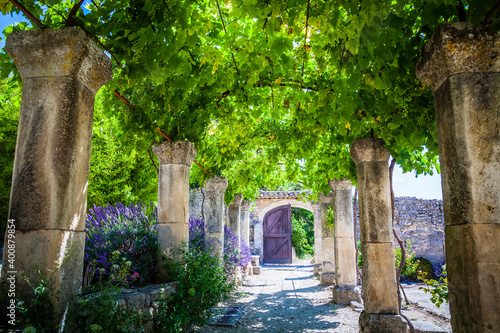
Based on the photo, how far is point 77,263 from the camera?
6.86 ft

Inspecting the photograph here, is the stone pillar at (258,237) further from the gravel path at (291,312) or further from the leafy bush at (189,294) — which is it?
the leafy bush at (189,294)

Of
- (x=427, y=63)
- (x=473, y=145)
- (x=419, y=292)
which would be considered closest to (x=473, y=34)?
(x=427, y=63)

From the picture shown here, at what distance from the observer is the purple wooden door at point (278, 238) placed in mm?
18422

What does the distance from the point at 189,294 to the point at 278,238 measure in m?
14.7

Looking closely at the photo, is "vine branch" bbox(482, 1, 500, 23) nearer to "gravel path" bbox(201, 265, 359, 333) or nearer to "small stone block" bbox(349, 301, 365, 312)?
"gravel path" bbox(201, 265, 359, 333)

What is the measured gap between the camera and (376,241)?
4.25 m

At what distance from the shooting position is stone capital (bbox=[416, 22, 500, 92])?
1.86m

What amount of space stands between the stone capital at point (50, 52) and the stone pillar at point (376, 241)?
3.42 meters

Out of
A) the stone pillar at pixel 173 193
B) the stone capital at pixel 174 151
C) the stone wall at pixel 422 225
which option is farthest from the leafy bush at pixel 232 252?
the stone capital at pixel 174 151

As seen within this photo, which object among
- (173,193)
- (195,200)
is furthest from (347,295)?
(195,200)

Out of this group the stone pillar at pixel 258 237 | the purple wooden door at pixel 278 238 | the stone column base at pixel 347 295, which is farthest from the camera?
the purple wooden door at pixel 278 238

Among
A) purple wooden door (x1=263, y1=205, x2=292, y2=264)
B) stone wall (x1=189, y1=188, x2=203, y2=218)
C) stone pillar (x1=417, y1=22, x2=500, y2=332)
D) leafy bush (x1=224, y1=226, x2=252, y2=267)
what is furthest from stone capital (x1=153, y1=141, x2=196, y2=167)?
purple wooden door (x1=263, y1=205, x2=292, y2=264)

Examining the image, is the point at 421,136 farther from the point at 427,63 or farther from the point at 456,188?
the point at 456,188

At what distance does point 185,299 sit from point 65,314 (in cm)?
237
